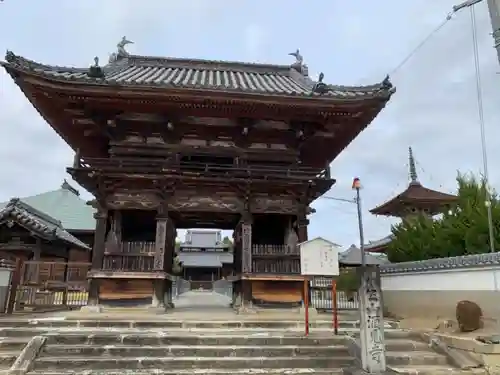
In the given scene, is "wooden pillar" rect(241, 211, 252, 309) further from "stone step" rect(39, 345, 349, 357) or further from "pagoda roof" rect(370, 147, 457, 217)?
"pagoda roof" rect(370, 147, 457, 217)

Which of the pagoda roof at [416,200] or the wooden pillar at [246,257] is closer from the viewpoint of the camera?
the wooden pillar at [246,257]

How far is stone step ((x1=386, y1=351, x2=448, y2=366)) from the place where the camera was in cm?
615

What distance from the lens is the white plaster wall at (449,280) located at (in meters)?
6.70

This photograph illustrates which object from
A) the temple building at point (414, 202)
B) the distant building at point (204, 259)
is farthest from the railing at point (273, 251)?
the distant building at point (204, 259)

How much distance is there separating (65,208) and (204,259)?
73.0 ft

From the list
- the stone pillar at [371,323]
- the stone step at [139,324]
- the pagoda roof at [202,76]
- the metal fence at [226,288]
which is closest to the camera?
the stone pillar at [371,323]

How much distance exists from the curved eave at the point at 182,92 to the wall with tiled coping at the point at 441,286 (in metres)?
4.37

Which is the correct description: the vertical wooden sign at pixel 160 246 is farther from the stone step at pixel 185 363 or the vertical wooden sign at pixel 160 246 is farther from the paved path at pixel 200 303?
the stone step at pixel 185 363

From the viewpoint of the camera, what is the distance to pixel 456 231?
30.0 feet

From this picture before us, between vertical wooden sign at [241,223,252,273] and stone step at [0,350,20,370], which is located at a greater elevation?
vertical wooden sign at [241,223,252,273]

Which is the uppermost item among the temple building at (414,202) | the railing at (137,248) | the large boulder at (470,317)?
the temple building at (414,202)

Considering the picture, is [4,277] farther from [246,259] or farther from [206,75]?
[206,75]

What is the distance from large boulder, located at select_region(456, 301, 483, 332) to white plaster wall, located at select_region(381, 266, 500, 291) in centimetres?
39

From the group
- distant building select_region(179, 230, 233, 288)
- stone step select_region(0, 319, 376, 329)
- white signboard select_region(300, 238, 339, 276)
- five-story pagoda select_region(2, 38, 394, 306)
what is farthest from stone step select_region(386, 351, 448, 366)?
distant building select_region(179, 230, 233, 288)
